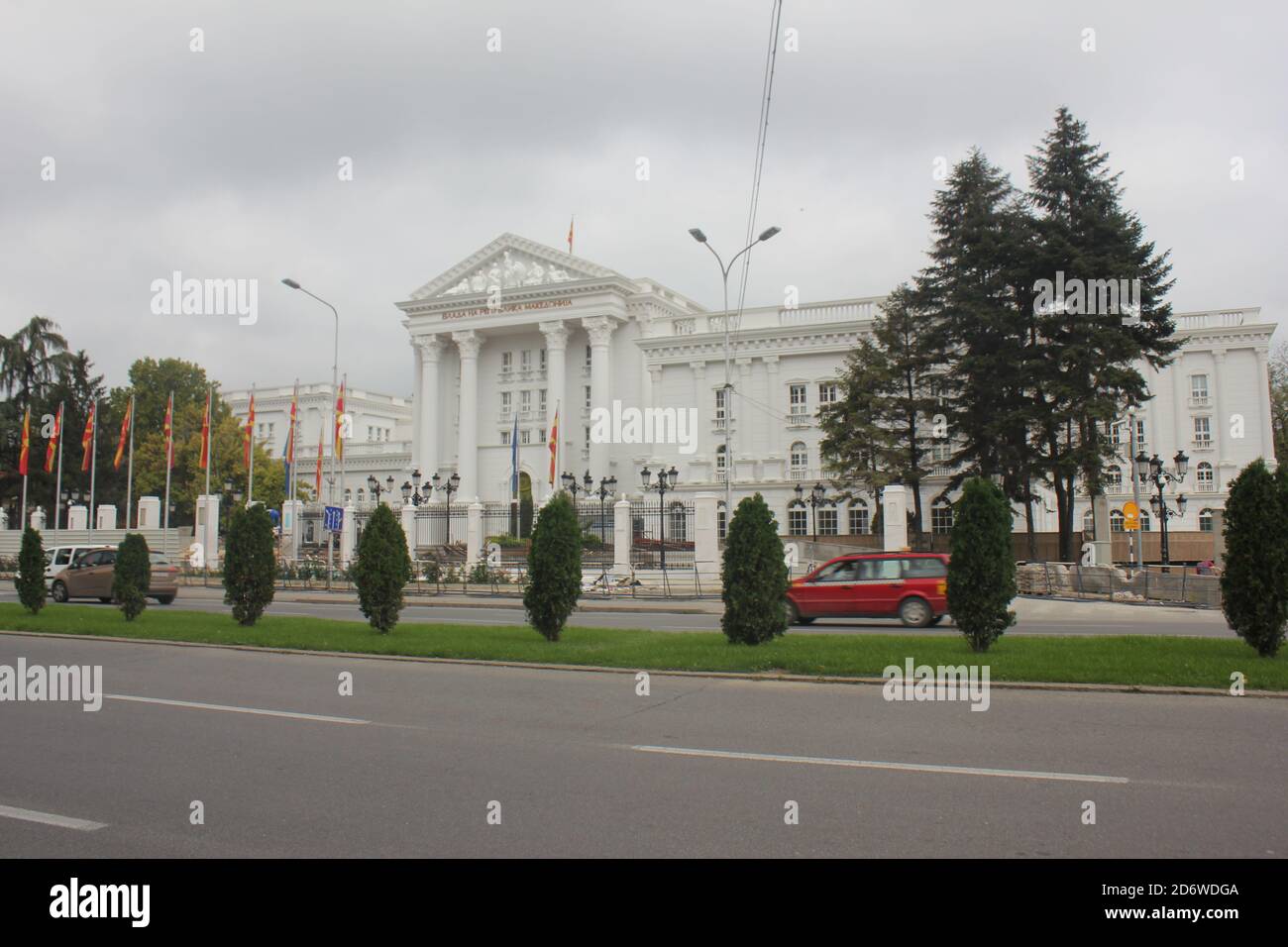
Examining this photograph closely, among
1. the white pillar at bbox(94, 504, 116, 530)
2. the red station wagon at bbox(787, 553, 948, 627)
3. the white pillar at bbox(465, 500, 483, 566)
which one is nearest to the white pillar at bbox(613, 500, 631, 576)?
the white pillar at bbox(465, 500, 483, 566)

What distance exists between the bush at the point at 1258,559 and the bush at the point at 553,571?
29.9ft

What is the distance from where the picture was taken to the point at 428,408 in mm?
70438

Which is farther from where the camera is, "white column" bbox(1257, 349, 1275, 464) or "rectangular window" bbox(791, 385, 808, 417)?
"rectangular window" bbox(791, 385, 808, 417)

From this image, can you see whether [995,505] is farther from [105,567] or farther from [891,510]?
[105,567]

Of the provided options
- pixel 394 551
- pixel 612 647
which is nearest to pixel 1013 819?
pixel 612 647

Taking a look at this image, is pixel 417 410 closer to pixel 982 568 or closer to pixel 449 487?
pixel 449 487

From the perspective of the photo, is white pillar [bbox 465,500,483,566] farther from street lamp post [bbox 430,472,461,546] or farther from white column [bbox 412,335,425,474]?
white column [bbox 412,335,425,474]

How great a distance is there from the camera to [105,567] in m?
27.0

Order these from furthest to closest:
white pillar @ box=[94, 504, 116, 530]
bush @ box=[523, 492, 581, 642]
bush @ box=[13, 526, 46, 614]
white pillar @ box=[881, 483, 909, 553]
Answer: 1. white pillar @ box=[94, 504, 116, 530]
2. white pillar @ box=[881, 483, 909, 553]
3. bush @ box=[13, 526, 46, 614]
4. bush @ box=[523, 492, 581, 642]

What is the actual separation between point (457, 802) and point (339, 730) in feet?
9.95

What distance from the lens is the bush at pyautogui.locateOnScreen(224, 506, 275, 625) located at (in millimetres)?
17797

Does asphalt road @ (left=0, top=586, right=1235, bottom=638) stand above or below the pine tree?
below

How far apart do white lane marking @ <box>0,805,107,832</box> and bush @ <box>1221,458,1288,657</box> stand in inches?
475

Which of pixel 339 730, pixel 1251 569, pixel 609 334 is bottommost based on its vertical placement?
pixel 339 730
